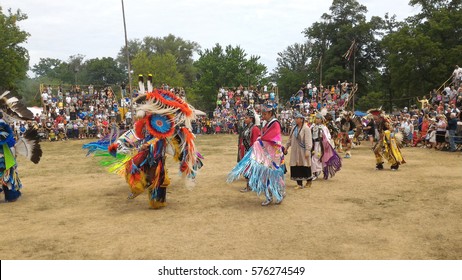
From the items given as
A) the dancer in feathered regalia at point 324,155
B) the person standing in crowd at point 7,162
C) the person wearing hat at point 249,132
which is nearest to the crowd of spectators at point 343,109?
the dancer in feathered regalia at point 324,155

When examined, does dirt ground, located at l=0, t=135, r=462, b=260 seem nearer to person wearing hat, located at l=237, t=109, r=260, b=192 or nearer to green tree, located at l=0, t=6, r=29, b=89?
person wearing hat, located at l=237, t=109, r=260, b=192

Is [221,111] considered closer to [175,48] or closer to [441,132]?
[441,132]

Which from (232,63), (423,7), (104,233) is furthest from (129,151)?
(232,63)

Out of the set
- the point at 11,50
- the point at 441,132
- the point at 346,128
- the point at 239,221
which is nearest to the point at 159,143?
the point at 239,221

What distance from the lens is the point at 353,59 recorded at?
152 ft

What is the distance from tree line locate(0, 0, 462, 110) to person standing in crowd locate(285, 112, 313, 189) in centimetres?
2275

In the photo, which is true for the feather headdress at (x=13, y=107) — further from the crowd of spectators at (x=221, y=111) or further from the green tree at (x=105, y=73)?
the green tree at (x=105, y=73)

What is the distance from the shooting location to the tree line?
3416cm

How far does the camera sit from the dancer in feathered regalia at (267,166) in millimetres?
7227

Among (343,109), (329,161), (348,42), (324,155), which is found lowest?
(329,161)

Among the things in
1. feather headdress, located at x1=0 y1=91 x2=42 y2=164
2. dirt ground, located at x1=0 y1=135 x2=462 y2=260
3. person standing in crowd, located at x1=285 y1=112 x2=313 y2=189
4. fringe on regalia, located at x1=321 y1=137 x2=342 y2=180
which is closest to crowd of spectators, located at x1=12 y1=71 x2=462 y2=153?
fringe on regalia, located at x1=321 y1=137 x2=342 y2=180

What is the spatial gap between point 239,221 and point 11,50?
139ft

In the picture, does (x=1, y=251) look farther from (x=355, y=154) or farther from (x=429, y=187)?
(x=355, y=154)

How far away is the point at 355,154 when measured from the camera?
614 inches
